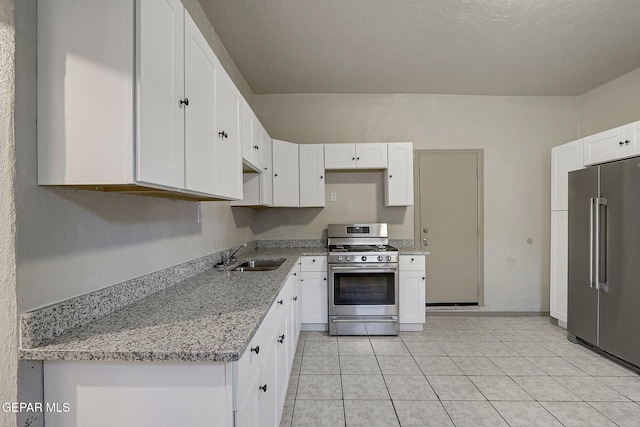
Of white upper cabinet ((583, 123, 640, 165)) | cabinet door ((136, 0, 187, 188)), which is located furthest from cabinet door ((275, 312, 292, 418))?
white upper cabinet ((583, 123, 640, 165))

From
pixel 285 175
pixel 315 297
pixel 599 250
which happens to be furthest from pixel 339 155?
pixel 599 250

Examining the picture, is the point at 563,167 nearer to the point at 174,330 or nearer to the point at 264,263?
the point at 264,263

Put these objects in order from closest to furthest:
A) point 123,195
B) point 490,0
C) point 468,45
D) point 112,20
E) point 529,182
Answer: point 112,20
point 123,195
point 490,0
point 468,45
point 529,182

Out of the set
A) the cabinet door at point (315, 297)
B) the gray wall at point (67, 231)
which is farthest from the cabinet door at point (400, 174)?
the gray wall at point (67, 231)

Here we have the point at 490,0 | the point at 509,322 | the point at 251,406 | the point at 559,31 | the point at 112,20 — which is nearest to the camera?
the point at 112,20

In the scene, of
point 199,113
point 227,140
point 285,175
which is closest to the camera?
point 199,113

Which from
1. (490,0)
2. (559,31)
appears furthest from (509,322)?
(490,0)

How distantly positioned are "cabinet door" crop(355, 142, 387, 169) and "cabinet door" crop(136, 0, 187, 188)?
8.34 feet

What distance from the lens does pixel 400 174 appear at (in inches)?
139

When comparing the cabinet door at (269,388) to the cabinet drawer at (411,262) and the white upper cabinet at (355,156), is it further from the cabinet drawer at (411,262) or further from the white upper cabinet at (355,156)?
the white upper cabinet at (355,156)

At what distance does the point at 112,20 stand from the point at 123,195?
0.71 metres

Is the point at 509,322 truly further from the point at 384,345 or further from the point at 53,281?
the point at 53,281

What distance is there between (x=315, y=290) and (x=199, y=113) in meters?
2.36

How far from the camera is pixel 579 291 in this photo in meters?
2.91
